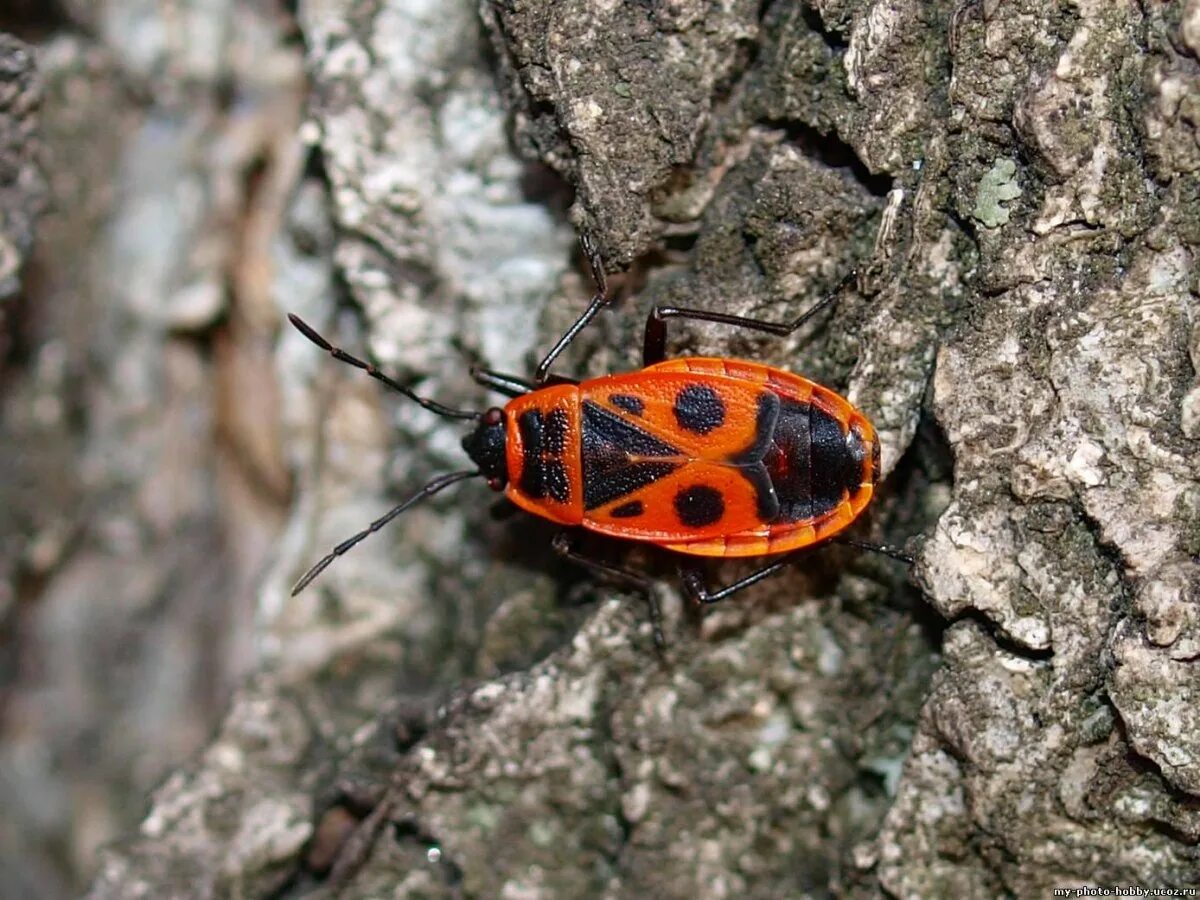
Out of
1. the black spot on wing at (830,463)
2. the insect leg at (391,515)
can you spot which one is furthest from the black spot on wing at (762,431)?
the insect leg at (391,515)

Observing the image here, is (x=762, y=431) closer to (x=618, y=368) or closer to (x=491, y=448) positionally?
(x=618, y=368)

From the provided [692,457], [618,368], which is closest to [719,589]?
[692,457]

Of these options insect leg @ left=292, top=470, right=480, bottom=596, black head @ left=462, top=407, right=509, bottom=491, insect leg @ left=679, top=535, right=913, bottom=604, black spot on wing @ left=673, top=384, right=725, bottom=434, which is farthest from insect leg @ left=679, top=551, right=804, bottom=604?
insect leg @ left=292, top=470, right=480, bottom=596

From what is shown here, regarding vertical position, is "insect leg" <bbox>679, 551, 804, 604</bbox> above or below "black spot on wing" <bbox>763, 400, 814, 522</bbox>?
below

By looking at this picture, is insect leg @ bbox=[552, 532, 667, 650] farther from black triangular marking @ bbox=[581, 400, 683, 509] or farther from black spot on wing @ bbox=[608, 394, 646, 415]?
black spot on wing @ bbox=[608, 394, 646, 415]

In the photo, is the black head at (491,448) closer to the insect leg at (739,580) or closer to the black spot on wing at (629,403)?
the black spot on wing at (629,403)
